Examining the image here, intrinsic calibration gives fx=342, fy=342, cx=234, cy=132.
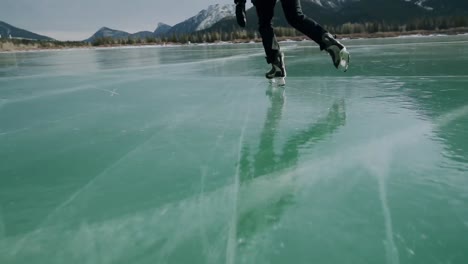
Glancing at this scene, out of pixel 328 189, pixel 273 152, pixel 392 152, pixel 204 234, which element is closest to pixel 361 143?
pixel 392 152

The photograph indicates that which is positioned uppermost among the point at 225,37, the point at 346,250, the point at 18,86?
the point at 225,37

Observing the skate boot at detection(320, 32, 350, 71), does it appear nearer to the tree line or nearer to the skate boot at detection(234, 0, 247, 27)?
the skate boot at detection(234, 0, 247, 27)

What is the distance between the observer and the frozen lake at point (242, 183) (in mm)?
1049

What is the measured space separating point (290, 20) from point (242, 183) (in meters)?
2.36

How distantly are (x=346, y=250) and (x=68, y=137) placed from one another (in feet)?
6.48

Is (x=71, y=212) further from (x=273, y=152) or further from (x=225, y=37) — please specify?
(x=225, y=37)

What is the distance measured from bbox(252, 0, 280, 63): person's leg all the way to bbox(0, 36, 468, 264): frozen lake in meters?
1.02

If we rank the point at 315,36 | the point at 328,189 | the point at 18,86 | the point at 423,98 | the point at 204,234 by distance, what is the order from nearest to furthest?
the point at 204,234 → the point at 328,189 → the point at 423,98 → the point at 315,36 → the point at 18,86

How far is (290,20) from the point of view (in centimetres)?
338

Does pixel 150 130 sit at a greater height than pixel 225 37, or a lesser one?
lesser

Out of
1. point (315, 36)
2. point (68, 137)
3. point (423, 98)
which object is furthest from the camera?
point (315, 36)

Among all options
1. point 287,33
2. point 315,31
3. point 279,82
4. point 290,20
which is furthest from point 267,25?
point 287,33

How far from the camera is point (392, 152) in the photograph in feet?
5.82

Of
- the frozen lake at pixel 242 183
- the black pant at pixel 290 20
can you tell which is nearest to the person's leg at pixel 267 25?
the black pant at pixel 290 20
